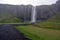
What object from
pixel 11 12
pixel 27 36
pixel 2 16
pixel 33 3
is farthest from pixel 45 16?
pixel 2 16

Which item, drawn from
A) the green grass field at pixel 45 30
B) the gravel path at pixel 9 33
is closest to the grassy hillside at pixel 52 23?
the green grass field at pixel 45 30

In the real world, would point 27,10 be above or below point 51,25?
above

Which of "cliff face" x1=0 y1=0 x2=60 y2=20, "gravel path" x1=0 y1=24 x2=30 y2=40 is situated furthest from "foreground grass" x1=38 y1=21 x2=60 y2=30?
"gravel path" x1=0 y1=24 x2=30 y2=40

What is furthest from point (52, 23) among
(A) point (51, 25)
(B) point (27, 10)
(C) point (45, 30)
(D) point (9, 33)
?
(D) point (9, 33)

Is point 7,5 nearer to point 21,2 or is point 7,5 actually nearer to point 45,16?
point 21,2

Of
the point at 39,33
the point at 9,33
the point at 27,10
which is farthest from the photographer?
the point at 27,10

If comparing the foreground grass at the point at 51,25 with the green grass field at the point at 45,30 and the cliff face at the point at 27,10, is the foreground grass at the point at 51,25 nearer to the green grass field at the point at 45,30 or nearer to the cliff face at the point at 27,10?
the green grass field at the point at 45,30

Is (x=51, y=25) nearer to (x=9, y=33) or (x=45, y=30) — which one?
(x=45, y=30)
